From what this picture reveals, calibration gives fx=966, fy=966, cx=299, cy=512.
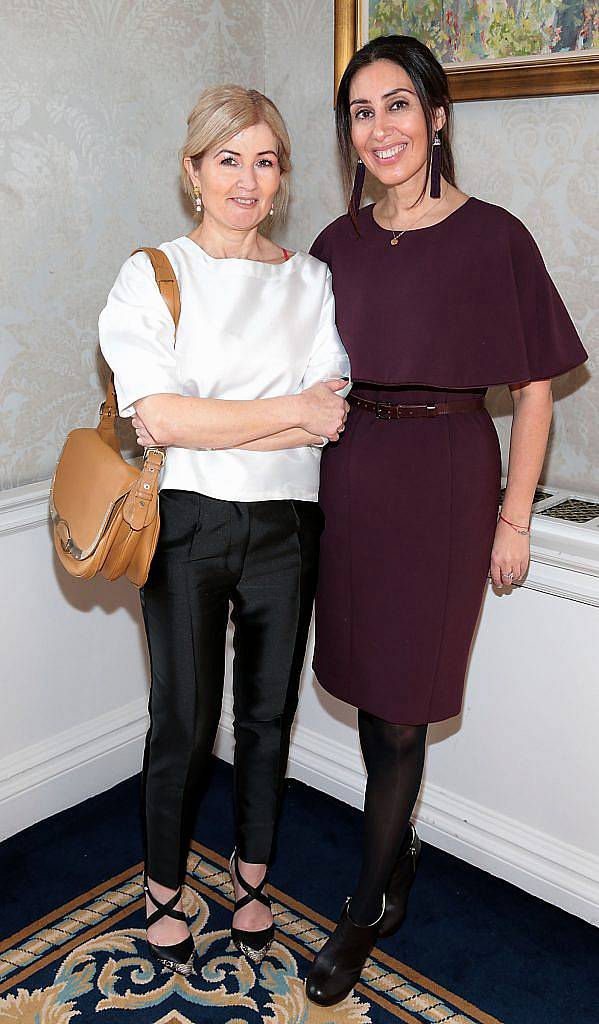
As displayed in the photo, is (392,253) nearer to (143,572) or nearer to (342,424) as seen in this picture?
(342,424)

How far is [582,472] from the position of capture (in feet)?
7.23

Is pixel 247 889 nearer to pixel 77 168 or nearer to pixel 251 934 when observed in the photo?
pixel 251 934

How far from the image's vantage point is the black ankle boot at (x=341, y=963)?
6.25ft

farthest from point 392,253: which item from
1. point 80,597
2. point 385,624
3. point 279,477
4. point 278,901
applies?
point 278,901

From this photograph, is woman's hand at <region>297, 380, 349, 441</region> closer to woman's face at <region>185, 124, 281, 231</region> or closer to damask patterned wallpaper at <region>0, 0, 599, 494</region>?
woman's face at <region>185, 124, 281, 231</region>

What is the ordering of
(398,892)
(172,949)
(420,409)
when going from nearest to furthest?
1. (420,409)
2. (172,949)
3. (398,892)

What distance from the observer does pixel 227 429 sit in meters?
1.66

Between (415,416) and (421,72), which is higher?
(421,72)

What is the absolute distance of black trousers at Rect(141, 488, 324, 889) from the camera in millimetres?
1742

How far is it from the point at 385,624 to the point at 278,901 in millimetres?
799

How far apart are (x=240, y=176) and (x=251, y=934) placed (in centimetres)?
151

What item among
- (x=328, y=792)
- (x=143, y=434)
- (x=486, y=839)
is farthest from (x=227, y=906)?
(x=143, y=434)

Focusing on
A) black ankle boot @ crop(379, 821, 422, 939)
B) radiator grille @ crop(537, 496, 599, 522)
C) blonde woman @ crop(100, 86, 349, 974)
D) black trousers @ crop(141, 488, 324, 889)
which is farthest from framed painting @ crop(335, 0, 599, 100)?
black ankle boot @ crop(379, 821, 422, 939)

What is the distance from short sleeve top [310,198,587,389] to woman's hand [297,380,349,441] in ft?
0.29
